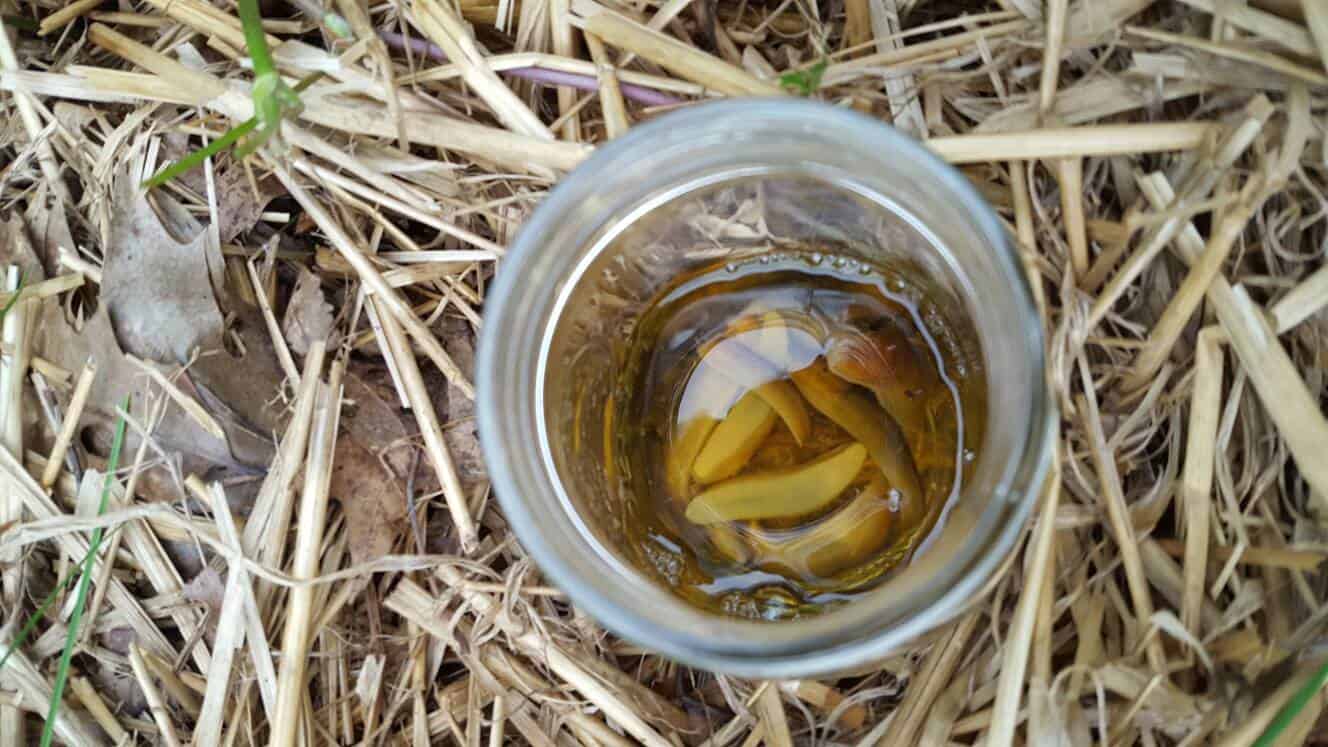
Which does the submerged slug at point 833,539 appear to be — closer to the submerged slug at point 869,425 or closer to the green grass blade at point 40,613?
the submerged slug at point 869,425

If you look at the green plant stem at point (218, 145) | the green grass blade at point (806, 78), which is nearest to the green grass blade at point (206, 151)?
the green plant stem at point (218, 145)

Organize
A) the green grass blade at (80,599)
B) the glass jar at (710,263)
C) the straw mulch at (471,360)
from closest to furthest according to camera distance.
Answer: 1. the glass jar at (710,263)
2. the straw mulch at (471,360)
3. the green grass blade at (80,599)

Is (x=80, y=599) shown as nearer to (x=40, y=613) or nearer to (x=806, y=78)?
(x=40, y=613)

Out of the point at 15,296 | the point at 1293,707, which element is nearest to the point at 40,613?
the point at 15,296

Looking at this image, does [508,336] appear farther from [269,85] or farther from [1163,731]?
[1163,731]

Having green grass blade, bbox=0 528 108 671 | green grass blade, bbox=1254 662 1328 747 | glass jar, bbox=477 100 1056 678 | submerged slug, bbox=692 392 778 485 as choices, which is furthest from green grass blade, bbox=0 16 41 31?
green grass blade, bbox=1254 662 1328 747

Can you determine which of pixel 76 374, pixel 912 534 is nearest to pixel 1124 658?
pixel 912 534

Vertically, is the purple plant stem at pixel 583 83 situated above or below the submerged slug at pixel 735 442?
above

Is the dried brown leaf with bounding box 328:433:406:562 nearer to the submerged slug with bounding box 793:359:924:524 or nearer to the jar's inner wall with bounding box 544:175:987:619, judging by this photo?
the jar's inner wall with bounding box 544:175:987:619
